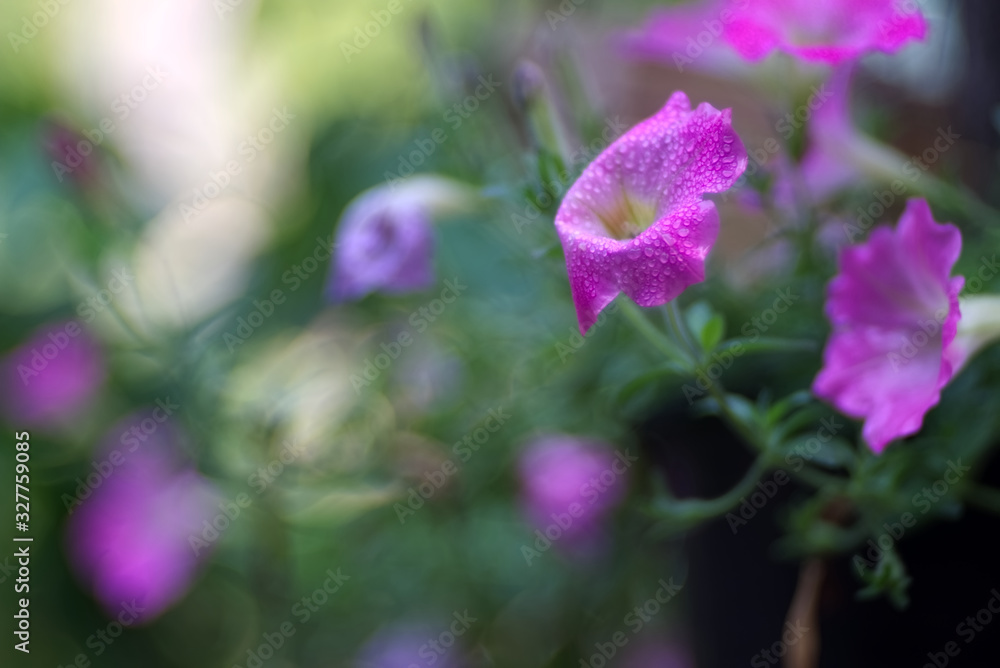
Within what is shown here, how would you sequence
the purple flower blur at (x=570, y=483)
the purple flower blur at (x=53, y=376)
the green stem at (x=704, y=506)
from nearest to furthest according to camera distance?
the green stem at (x=704, y=506)
the purple flower blur at (x=570, y=483)
the purple flower blur at (x=53, y=376)

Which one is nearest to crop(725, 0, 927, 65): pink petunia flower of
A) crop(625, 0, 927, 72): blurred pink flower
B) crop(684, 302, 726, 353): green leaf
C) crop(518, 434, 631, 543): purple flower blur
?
crop(625, 0, 927, 72): blurred pink flower

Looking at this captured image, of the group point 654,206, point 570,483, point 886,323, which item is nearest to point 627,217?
point 654,206

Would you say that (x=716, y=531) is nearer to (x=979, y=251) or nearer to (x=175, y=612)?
(x=979, y=251)

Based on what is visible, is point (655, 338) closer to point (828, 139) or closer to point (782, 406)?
point (782, 406)

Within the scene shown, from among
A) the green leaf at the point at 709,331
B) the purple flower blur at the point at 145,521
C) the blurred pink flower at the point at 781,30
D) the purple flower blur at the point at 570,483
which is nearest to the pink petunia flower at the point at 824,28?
the blurred pink flower at the point at 781,30

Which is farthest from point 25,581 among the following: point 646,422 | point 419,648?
point 646,422

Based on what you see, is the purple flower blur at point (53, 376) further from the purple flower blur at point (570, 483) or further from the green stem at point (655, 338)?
the green stem at point (655, 338)
